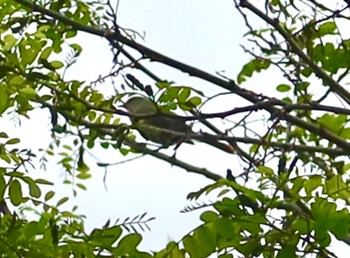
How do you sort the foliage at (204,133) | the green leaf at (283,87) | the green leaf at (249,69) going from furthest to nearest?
the green leaf at (283,87)
the green leaf at (249,69)
the foliage at (204,133)

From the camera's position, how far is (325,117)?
190cm

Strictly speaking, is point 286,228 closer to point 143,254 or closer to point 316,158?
point 143,254

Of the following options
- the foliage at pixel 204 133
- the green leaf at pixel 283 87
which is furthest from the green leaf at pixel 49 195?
the green leaf at pixel 283 87

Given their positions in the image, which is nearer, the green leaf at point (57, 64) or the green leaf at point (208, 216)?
the green leaf at point (208, 216)

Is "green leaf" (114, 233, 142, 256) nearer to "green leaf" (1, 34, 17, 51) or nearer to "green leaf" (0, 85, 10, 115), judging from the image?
"green leaf" (0, 85, 10, 115)

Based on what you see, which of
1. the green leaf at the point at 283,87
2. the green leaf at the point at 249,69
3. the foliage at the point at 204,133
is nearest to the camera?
the foliage at the point at 204,133

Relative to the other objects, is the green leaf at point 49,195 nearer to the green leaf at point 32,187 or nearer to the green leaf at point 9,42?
the green leaf at point 32,187

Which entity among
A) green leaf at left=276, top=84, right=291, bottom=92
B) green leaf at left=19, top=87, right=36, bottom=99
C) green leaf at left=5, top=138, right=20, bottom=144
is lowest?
green leaf at left=5, top=138, right=20, bottom=144

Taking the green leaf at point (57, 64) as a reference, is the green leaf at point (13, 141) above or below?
below

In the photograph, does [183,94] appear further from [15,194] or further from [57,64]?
[15,194]

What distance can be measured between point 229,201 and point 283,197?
14cm

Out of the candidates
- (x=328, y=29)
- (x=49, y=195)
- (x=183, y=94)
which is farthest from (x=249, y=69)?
(x=49, y=195)

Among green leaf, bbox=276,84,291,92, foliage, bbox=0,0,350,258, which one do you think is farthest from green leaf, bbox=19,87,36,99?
green leaf, bbox=276,84,291,92

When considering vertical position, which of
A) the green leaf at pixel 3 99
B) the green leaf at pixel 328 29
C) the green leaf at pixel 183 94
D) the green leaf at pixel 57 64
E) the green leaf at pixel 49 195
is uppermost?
the green leaf at pixel 57 64
